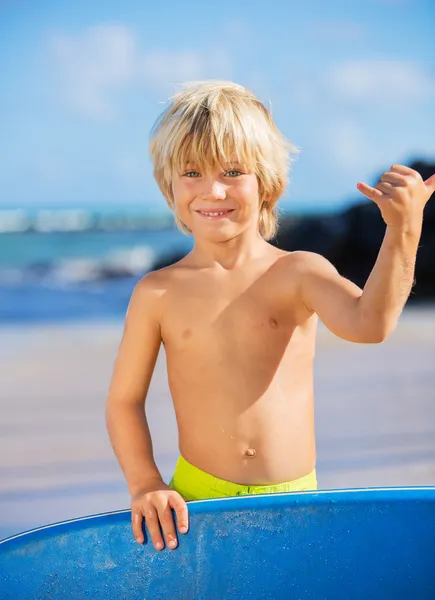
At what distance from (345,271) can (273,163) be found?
20.7ft

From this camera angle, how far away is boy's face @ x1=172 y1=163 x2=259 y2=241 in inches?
50.0

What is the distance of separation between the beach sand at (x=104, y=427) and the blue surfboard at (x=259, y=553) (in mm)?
1256

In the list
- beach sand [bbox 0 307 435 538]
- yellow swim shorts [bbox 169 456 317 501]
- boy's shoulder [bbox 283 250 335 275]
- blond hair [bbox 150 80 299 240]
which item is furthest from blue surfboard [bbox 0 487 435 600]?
beach sand [bbox 0 307 435 538]

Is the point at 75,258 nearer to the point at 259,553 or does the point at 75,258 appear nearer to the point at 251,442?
the point at 251,442

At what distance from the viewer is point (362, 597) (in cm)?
114

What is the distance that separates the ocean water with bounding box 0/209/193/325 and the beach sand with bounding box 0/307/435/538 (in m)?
1.31

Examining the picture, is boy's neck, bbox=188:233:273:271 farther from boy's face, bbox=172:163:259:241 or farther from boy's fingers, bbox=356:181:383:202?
boy's fingers, bbox=356:181:383:202

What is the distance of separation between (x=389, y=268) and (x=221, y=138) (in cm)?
30

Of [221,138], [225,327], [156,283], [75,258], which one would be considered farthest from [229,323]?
[75,258]

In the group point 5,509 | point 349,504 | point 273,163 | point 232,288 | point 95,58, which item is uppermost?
point 273,163

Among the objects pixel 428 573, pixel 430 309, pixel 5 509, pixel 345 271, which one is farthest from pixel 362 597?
pixel 345 271

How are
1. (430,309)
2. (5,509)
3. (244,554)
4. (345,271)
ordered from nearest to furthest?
(244,554)
(5,509)
(430,309)
(345,271)

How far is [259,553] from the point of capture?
111 cm

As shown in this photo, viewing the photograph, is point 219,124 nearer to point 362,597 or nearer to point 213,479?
point 213,479
